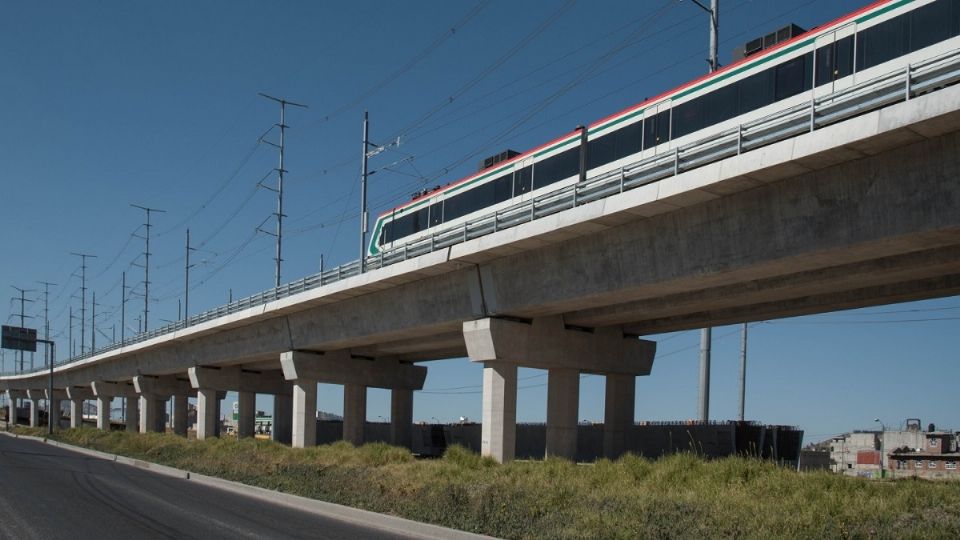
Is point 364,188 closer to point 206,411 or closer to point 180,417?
point 206,411

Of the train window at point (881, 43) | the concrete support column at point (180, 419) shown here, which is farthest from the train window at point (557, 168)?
the concrete support column at point (180, 419)

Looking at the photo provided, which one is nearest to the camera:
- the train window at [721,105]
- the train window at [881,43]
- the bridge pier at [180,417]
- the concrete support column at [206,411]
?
the train window at [881,43]

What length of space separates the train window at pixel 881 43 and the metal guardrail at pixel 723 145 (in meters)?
1.65

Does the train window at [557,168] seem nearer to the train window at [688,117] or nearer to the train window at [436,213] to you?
the train window at [688,117]

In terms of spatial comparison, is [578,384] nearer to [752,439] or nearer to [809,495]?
[752,439]

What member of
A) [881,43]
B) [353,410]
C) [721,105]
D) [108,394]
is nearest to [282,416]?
[353,410]

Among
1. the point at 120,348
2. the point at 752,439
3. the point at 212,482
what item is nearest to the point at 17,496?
the point at 212,482

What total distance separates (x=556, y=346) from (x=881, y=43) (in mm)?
13629

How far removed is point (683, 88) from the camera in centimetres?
2641

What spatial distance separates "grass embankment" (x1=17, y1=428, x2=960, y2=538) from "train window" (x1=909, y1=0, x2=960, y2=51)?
10.0 metres

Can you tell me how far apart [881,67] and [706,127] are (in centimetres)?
549

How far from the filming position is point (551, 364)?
98.0 feet

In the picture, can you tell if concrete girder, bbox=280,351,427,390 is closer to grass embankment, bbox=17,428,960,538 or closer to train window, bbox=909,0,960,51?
grass embankment, bbox=17,428,960,538

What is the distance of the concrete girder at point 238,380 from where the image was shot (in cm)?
5938
